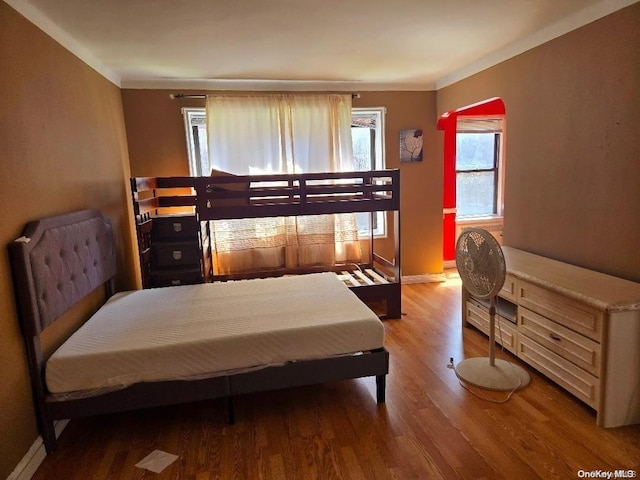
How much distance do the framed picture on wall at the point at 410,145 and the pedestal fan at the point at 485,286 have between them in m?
2.30

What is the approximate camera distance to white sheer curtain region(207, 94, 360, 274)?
4.46m

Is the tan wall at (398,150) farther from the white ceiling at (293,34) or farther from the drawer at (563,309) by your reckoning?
the drawer at (563,309)

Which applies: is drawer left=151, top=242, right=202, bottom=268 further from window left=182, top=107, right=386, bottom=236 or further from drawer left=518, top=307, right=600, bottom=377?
drawer left=518, top=307, right=600, bottom=377

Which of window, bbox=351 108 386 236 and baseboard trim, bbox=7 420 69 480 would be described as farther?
window, bbox=351 108 386 236

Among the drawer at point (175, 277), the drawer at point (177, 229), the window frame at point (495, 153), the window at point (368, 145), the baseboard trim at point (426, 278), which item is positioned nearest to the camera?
the drawer at point (175, 277)

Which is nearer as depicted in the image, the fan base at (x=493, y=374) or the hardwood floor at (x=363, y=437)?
the hardwood floor at (x=363, y=437)

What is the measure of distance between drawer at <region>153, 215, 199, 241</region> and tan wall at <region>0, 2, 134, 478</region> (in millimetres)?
482

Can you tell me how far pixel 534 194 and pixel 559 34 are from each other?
1.24 meters

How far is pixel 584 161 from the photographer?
2.91 meters

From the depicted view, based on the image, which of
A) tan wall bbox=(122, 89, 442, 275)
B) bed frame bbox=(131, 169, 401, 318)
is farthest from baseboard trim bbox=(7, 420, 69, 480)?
tan wall bbox=(122, 89, 442, 275)

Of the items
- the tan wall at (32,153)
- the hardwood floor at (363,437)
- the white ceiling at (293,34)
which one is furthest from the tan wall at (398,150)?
the hardwood floor at (363,437)

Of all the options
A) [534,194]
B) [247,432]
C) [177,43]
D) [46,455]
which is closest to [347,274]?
[534,194]

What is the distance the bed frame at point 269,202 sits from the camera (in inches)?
143

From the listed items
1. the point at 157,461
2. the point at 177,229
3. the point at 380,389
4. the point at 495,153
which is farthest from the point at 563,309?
the point at 495,153
